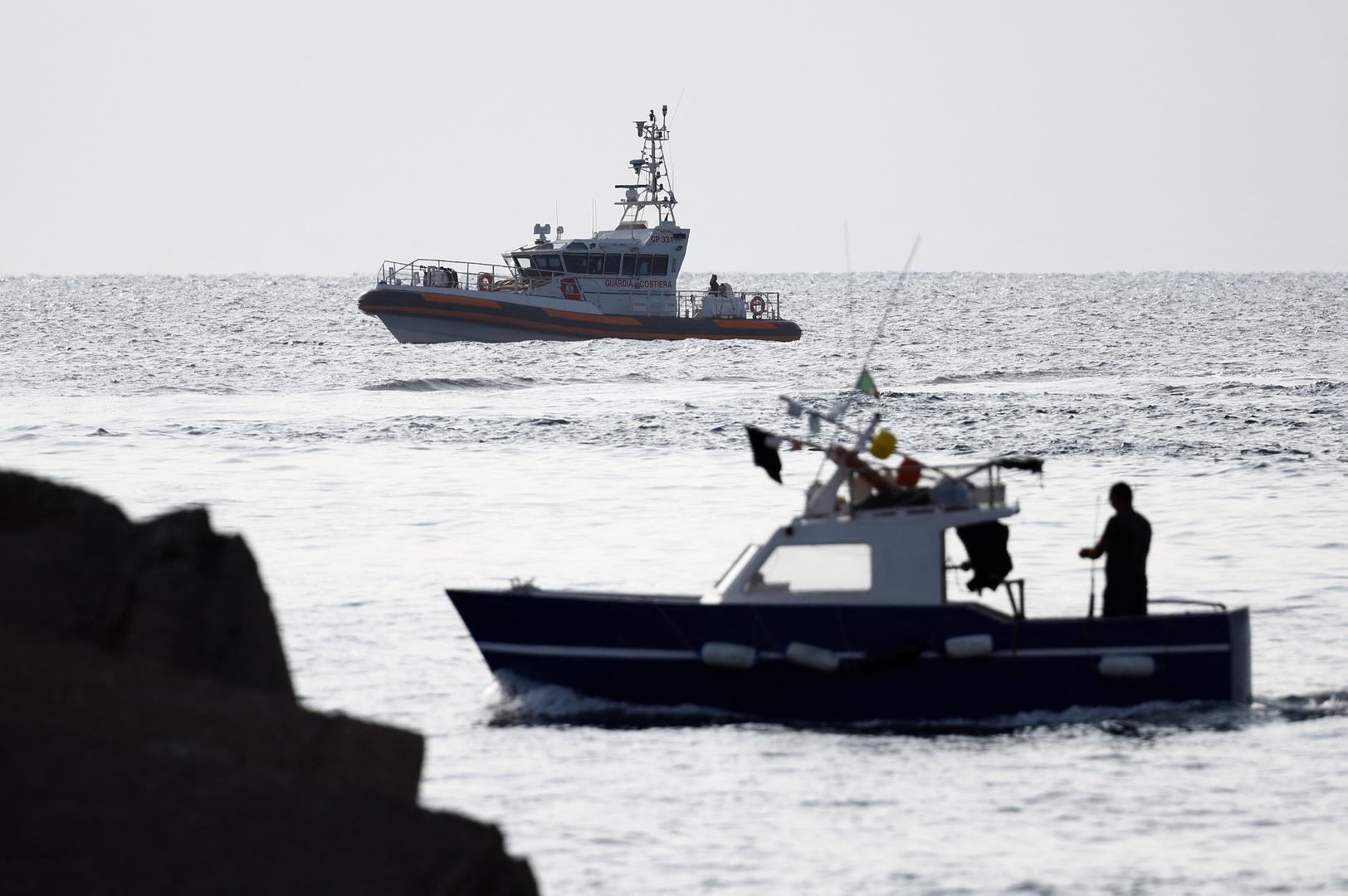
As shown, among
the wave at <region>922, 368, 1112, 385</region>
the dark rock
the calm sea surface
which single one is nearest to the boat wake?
the calm sea surface

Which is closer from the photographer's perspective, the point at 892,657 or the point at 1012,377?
the point at 892,657

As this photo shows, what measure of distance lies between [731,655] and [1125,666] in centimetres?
253

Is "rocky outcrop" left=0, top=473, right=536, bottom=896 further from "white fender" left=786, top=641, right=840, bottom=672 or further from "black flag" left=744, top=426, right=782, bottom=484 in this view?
"black flag" left=744, top=426, right=782, bottom=484

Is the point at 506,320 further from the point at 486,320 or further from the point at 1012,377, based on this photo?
the point at 1012,377

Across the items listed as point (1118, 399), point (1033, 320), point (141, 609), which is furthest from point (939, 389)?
point (1033, 320)

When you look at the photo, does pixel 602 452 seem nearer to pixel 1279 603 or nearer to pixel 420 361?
pixel 1279 603

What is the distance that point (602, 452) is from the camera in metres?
29.8

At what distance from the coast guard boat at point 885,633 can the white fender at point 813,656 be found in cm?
1

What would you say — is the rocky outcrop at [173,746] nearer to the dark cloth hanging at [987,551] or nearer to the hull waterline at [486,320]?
the dark cloth hanging at [987,551]

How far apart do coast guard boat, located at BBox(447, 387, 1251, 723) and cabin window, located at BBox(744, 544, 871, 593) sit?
10mm

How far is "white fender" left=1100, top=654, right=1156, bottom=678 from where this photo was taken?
37.4 feet

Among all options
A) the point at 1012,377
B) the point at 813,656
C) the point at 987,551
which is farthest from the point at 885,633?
the point at 1012,377

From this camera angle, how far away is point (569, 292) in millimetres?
51000

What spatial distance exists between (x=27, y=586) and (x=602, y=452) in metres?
22.8
